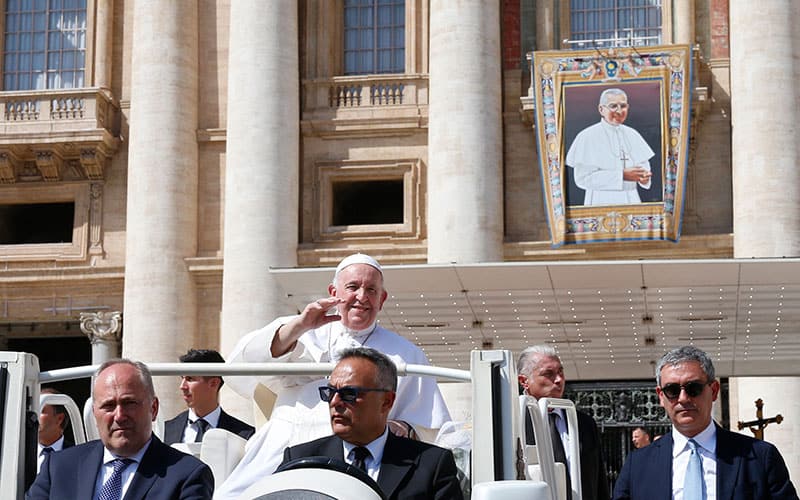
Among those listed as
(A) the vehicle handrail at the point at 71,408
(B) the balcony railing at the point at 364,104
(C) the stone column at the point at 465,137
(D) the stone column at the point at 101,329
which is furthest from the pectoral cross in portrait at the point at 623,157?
(A) the vehicle handrail at the point at 71,408

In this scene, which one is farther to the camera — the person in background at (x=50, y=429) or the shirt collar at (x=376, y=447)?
the person in background at (x=50, y=429)

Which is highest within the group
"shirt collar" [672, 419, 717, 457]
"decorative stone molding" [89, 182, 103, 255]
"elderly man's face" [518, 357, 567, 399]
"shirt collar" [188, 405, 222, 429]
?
"decorative stone molding" [89, 182, 103, 255]

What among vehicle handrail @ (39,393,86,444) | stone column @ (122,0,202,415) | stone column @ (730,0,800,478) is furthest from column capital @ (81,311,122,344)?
vehicle handrail @ (39,393,86,444)

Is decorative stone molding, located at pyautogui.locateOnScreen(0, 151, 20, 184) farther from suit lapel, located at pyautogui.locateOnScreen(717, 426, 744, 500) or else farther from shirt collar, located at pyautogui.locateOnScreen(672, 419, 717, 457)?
suit lapel, located at pyautogui.locateOnScreen(717, 426, 744, 500)

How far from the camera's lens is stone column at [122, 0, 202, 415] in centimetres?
2766

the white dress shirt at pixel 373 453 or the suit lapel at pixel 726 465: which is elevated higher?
the white dress shirt at pixel 373 453

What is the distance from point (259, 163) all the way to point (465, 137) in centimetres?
376

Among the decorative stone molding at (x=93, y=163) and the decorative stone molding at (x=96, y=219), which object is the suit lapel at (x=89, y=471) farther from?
the decorative stone molding at (x=96, y=219)

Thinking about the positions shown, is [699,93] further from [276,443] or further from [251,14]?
[276,443]

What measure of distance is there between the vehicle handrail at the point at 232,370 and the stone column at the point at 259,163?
69.6 feet

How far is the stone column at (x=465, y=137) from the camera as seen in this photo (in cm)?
2642

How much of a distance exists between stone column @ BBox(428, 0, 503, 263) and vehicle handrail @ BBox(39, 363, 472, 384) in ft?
68.0

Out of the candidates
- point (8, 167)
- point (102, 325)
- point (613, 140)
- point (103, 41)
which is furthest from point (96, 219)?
point (613, 140)

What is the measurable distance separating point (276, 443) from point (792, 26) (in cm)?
2145
